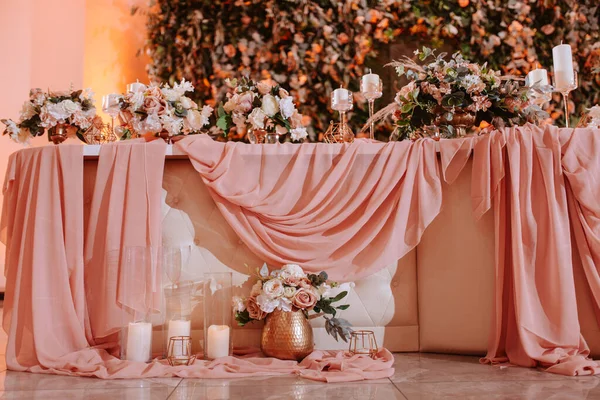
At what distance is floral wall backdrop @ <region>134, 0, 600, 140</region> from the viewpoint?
4.76m

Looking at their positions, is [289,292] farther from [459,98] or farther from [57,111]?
[57,111]

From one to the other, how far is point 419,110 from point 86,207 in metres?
1.47

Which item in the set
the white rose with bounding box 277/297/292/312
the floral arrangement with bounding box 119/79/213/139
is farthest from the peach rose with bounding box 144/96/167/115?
the white rose with bounding box 277/297/292/312

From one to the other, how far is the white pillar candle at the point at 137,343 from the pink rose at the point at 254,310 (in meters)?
0.38

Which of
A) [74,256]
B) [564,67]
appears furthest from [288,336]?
[564,67]

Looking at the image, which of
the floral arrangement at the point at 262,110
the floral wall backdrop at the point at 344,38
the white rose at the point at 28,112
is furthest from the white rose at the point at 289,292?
the floral wall backdrop at the point at 344,38

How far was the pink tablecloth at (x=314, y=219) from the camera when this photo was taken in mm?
2090

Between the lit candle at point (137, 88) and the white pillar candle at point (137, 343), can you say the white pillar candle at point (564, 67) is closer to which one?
the lit candle at point (137, 88)

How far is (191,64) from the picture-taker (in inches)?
191

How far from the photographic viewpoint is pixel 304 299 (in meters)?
2.12

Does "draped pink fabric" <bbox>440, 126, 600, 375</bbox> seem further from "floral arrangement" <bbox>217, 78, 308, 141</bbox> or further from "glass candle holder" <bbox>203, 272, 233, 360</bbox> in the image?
"glass candle holder" <bbox>203, 272, 233, 360</bbox>

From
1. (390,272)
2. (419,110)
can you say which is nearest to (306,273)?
(390,272)

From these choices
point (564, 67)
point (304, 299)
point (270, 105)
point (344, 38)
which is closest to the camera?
point (304, 299)

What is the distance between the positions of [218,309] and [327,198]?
0.60 metres
